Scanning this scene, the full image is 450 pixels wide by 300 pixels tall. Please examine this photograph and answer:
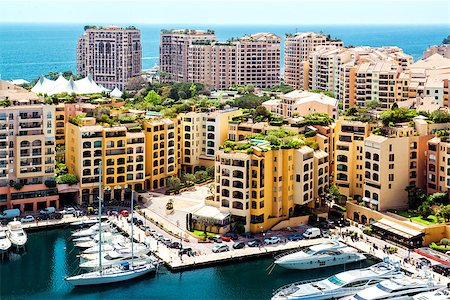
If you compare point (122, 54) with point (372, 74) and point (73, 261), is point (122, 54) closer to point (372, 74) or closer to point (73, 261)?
point (372, 74)

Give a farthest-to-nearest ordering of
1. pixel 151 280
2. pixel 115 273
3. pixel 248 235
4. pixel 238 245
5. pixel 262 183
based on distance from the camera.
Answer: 1. pixel 262 183
2. pixel 248 235
3. pixel 238 245
4. pixel 151 280
5. pixel 115 273

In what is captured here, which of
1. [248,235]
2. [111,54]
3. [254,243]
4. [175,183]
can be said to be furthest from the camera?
[111,54]

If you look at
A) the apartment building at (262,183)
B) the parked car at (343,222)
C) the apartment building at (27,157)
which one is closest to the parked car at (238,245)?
the apartment building at (262,183)

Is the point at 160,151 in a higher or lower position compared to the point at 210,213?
higher

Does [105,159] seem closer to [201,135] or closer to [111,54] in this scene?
[201,135]

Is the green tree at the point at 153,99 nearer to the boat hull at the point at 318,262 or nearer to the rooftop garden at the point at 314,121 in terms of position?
the rooftop garden at the point at 314,121

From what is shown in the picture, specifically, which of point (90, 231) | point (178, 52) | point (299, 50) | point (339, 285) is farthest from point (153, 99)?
point (339, 285)

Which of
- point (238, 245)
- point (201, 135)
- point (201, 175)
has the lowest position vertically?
point (238, 245)
